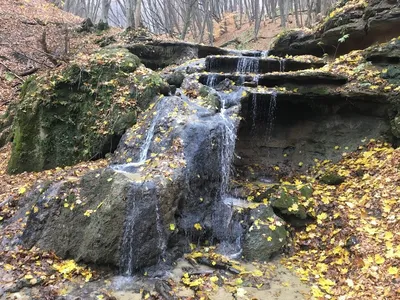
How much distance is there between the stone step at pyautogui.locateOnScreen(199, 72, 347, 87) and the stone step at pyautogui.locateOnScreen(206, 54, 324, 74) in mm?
1791

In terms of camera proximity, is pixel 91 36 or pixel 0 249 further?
pixel 91 36

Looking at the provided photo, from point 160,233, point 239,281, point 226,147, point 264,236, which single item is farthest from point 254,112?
point 239,281

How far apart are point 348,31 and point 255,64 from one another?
3.28m

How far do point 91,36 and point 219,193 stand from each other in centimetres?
1449

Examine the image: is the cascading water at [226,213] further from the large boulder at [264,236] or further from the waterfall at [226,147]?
the large boulder at [264,236]

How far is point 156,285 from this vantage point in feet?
16.8

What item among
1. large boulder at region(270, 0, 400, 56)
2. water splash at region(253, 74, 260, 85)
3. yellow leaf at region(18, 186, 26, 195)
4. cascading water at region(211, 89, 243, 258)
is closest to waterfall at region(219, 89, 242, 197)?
cascading water at region(211, 89, 243, 258)

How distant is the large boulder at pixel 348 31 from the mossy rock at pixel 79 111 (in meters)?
6.64

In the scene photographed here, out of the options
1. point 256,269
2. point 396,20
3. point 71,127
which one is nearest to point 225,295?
point 256,269

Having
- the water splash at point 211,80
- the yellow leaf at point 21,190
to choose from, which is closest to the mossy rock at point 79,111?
the yellow leaf at point 21,190

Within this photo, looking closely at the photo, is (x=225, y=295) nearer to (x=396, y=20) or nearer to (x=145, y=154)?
(x=145, y=154)

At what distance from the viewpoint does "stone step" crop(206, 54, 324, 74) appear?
36.9ft

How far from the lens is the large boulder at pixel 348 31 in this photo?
33.3 ft

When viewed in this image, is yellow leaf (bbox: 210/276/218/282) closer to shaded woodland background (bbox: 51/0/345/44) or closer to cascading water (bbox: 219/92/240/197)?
cascading water (bbox: 219/92/240/197)
